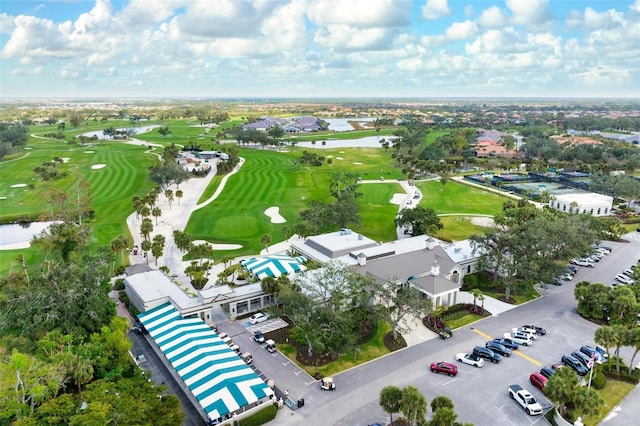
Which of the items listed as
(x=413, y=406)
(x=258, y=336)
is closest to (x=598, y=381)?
(x=413, y=406)

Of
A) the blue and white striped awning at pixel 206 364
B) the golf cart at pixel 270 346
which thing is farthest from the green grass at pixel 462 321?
the blue and white striped awning at pixel 206 364

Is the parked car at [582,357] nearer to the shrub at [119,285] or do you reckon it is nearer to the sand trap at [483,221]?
the sand trap at [483,221]

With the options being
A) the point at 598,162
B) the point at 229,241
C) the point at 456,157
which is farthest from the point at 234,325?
the point at 598,162

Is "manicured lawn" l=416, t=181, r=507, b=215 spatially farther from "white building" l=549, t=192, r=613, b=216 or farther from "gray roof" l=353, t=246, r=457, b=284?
"gray roof" l=353, t=246, r=457, b=284

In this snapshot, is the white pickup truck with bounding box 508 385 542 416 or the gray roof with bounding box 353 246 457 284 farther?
the gray roof with bounding box 353 246 457 284

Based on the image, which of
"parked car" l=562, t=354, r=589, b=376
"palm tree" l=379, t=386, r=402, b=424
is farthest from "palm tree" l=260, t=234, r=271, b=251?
"parked car" l=562, t=354, r=589, b=376
